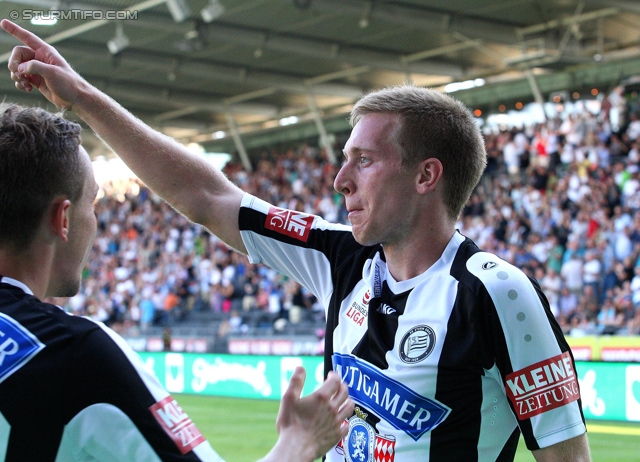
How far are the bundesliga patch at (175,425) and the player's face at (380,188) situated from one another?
1.05m

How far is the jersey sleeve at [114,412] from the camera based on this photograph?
5.78 ft

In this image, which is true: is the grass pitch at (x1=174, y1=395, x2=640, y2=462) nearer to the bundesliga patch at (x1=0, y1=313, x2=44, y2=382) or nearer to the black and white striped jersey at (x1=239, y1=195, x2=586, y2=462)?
the black and white striped jersey at (x1=239, y1=195, x2=586, y2=462)

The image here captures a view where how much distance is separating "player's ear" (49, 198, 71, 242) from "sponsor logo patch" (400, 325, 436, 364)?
1.12m

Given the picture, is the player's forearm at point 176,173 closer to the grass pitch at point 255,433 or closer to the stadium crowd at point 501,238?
the stadium crowd at point 501,238

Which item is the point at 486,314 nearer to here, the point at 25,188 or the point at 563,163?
the point at 25,188

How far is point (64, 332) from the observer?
1.80 metres

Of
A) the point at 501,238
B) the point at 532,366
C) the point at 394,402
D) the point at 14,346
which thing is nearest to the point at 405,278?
the point at 394,402

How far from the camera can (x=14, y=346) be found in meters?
1.77

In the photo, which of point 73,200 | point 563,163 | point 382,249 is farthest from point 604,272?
point 73,200

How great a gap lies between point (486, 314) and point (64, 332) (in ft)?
4.07

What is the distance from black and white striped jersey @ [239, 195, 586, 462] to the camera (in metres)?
2.42

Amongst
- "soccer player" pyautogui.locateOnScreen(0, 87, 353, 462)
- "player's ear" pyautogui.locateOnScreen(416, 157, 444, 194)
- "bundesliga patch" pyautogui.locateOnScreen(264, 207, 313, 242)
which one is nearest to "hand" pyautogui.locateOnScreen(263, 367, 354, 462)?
"soccer player" pyautogui.locateOnScreen(0, 87, 353, 462)

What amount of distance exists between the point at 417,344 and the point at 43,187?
4.01 feet

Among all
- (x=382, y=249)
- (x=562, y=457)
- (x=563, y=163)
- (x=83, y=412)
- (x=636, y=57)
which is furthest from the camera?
(x=636, y=57)
